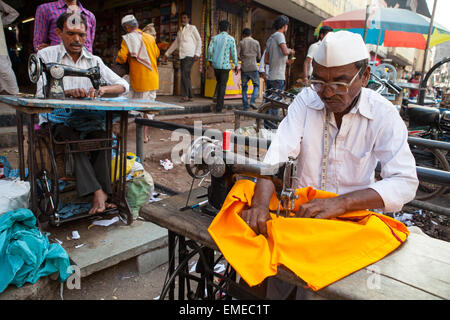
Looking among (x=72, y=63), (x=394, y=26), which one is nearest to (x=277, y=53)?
(x=394, y=26)

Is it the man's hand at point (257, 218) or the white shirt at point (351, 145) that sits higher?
the white shirt at point (351, 145)

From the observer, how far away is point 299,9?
36.6 ft

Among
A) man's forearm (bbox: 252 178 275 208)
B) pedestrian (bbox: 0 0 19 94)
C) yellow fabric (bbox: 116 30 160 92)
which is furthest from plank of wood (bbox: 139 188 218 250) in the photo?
pedestrian (bbox: 0 0 19 94)

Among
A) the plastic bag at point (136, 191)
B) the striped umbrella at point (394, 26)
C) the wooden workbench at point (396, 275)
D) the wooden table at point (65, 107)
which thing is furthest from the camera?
the striped umbrella at point (394, 26)

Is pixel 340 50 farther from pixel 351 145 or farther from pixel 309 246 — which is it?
pixel 309 246

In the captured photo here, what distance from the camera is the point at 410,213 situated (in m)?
3.78

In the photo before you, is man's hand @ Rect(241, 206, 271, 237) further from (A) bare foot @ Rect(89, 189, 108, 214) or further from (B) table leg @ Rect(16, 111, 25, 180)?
(B) table leg @ Rect(16, 111, 25, 180)

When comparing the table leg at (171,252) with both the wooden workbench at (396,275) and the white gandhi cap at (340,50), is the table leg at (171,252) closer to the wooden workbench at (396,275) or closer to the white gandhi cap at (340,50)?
the wooden workbench at (396,275)

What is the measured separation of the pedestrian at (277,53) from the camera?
6320 millimetres

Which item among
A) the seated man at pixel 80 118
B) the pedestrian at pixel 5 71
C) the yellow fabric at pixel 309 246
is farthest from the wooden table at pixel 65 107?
the pedestrian at pixel 5 71

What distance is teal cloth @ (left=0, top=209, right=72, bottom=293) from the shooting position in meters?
1.75

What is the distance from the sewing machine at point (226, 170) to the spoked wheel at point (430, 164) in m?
3.51
